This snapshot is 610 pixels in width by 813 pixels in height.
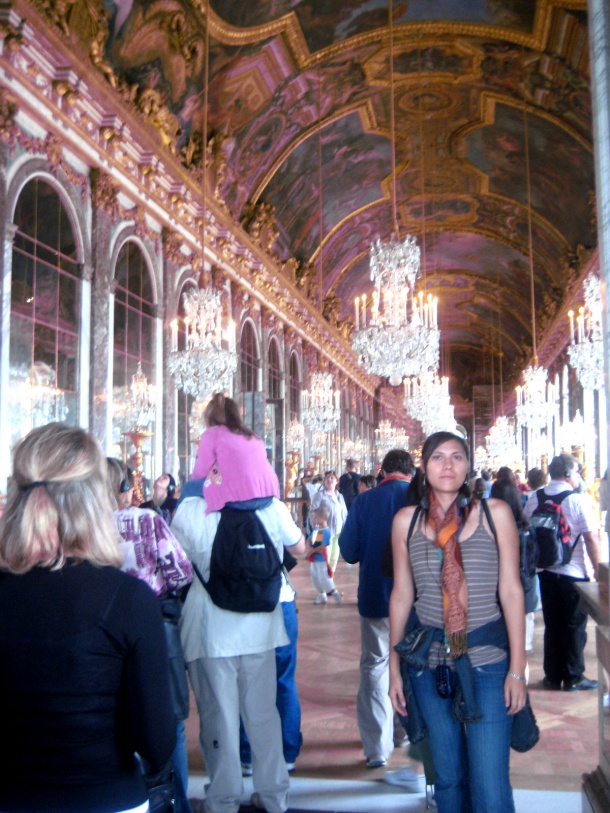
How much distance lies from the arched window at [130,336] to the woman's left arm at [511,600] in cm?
809

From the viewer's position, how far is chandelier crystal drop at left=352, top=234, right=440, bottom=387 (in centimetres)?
848

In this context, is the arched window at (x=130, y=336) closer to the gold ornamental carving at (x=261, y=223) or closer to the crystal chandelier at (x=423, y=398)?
the gold ornamental carving at (x=261, y=223)

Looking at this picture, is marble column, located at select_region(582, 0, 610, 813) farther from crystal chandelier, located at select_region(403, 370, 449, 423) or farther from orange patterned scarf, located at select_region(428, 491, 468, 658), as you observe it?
crystal chandelier, located at select_region(403, 370, 449, 423)

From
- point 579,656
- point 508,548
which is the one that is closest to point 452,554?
point 508,548

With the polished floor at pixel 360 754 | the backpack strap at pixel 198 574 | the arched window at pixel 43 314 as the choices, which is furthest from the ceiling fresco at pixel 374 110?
the backpack strap at pixel 198 574

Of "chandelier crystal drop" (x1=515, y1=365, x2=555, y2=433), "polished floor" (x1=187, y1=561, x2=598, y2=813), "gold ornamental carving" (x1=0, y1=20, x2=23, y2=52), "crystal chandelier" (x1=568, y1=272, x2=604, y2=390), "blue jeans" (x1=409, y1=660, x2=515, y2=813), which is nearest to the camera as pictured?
"blue jeans" (x1=409, y1=660, x2=515, y2=813)

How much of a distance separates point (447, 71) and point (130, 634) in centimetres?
1656

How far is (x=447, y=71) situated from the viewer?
16.1 m

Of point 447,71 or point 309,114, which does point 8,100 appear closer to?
point 309,114

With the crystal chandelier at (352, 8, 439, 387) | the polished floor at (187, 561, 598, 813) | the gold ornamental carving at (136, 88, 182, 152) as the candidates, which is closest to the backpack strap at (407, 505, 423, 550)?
the polished floor at (187, 561, 598, 813)

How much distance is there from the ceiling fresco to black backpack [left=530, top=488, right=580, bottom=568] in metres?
5.37

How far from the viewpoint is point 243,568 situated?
3555 mm

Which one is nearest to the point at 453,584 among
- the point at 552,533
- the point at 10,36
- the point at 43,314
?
the point at 552,533

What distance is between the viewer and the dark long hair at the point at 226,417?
3779 millimetres
